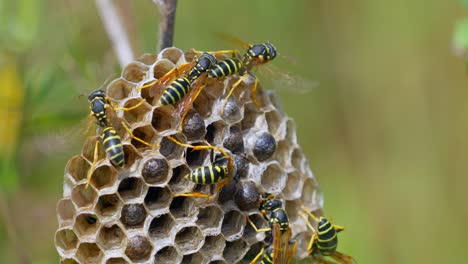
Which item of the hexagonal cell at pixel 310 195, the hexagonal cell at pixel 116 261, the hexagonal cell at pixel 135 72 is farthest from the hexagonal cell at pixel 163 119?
the hexagonal cell at pixel 310 195

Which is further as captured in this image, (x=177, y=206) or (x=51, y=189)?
(x=51, y=189)

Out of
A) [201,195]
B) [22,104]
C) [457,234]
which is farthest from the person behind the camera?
[457,234]

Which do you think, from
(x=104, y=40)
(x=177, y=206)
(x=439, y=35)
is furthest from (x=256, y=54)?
(x=439, y=35)

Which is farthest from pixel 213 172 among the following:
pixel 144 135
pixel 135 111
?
pixel 135 111

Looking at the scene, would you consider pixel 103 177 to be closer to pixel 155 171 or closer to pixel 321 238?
pixel 155 171

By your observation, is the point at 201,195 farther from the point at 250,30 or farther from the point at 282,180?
the point at 250,30

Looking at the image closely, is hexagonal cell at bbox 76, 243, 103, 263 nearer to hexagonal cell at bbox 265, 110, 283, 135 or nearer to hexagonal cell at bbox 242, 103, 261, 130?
hexagonal cell at bbox 242, 103, 261, 130

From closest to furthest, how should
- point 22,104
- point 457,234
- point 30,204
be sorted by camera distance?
point 22,104, point 30,204, point 457,234

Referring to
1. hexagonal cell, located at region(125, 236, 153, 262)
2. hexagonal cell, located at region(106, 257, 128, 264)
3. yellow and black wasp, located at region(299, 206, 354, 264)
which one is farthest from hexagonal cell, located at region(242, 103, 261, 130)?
hexagonal cell, located at region(106, 257, 128, 264)
